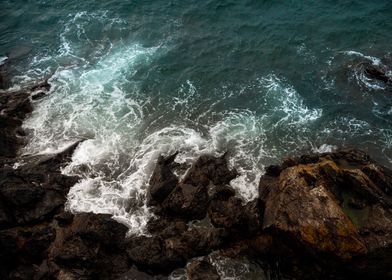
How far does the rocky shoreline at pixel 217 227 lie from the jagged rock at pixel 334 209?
0.18 ft

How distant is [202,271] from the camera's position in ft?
66.6

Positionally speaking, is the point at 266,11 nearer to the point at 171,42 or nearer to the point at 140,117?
the point at 171,42

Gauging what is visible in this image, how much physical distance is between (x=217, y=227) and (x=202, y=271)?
3304 mm

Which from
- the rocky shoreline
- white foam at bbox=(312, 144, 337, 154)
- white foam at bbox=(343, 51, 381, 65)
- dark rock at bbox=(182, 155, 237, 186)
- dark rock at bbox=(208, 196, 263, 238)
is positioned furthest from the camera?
white foam at bbox=(343, 51, 381, 65)

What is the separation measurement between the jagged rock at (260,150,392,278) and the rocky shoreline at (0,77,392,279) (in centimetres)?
6

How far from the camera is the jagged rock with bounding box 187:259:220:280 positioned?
2006 cm

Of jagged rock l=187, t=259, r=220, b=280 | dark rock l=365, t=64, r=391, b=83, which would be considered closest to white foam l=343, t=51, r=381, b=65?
dark rock l=365, t=64, r=391, b=83

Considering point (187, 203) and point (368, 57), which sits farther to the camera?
point (368, 57)

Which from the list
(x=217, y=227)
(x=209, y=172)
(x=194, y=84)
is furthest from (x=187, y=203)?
(x=194, y=84)

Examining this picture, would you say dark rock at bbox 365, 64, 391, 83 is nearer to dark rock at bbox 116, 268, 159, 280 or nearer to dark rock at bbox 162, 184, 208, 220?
dark rock at bbox 162, 184, 208, 220

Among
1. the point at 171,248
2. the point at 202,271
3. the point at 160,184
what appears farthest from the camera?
the point at 160,184

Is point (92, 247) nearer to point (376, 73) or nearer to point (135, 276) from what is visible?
point (135, 276)

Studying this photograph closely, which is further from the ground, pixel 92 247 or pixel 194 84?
pixel 194 84

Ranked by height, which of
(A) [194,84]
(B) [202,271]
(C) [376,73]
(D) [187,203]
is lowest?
(B) [202,271]
